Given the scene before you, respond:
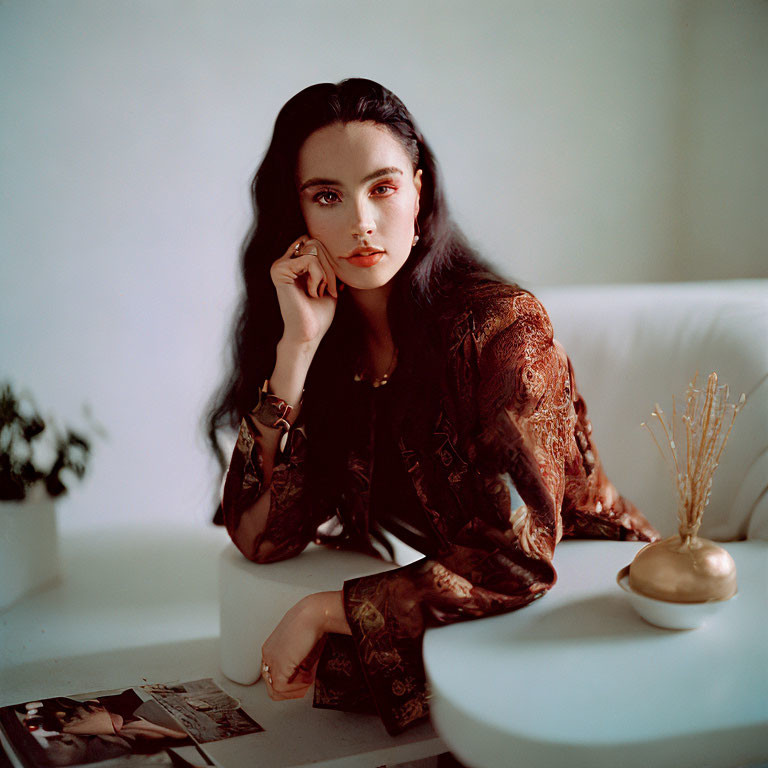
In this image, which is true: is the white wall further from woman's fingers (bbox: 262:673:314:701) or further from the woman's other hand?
woman's fingers (bbox: 262:673:314:701)

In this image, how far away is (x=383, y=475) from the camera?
1343mm

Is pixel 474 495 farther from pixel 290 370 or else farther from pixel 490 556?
pixel 290 370

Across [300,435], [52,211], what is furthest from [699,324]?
[52,211]

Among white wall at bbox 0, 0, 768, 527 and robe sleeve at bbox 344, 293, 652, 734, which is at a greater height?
white wall at bbox 0, 0, 768, 527

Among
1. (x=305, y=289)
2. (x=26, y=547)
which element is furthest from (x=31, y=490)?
(x=305, y=289)

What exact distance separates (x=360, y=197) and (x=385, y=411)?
1.08 ft

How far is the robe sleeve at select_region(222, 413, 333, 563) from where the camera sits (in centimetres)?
136

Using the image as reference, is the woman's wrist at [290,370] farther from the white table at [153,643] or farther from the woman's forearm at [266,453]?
the white table at [153,643]

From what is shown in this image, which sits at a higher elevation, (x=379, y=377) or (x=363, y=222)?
(x=363, y=222)

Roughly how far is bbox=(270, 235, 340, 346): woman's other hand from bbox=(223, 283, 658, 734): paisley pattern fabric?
19cm

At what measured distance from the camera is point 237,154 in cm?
175

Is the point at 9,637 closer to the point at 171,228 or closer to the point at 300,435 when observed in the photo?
the point at 300,435

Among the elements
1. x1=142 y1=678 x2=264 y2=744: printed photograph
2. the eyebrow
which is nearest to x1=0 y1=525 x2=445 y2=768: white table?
x1=142 y1=678 x2=264 y2=744: printed photograph

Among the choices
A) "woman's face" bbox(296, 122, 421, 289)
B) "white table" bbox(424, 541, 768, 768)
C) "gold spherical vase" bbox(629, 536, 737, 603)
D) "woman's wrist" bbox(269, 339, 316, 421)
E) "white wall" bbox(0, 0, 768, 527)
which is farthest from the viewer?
"white wall" bbox(0, 0, 768, 527)
